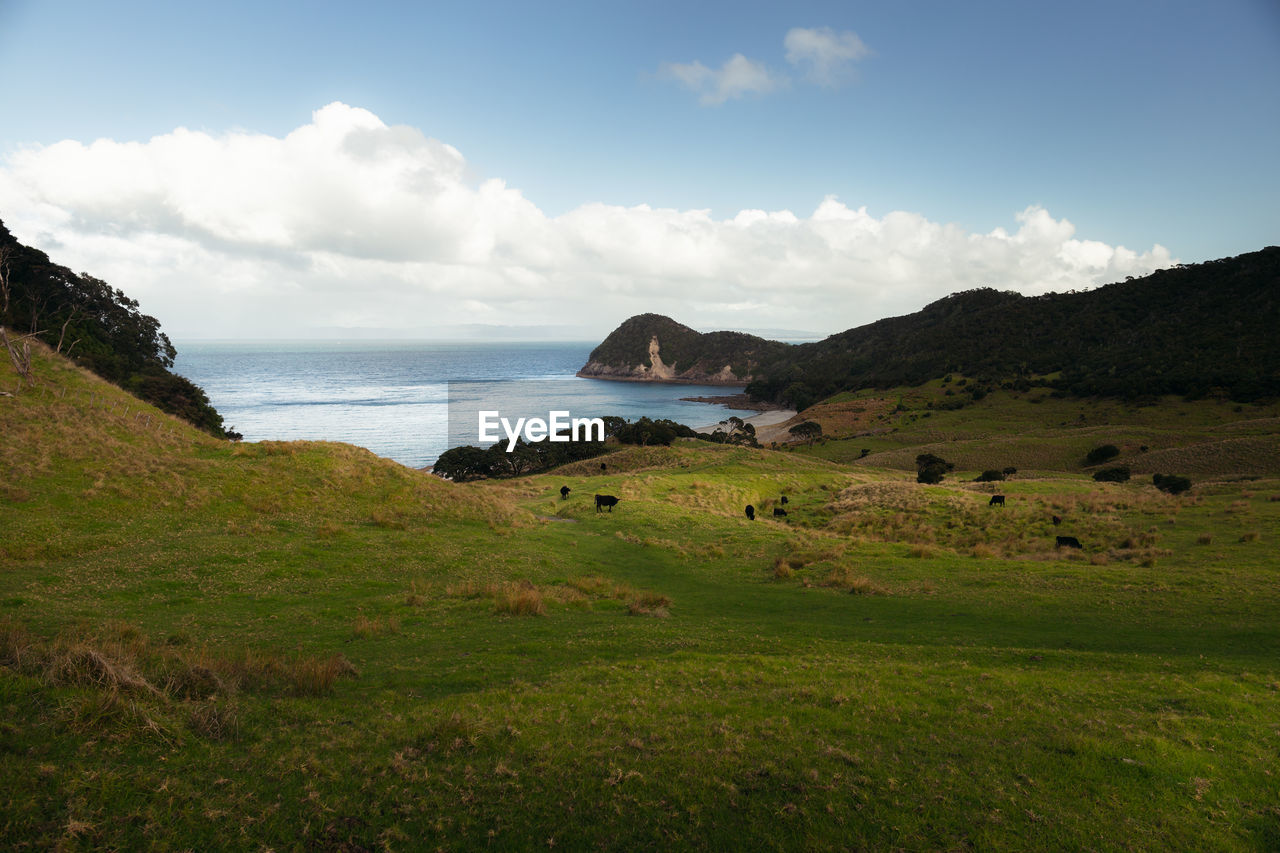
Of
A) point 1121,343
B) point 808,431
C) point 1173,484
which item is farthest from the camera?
point 1121,343

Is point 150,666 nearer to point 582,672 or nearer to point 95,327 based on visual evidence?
point 582,672

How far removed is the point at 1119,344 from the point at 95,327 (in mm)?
159726

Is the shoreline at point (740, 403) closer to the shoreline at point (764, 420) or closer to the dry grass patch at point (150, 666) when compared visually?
the shoreline at point (764, 420)

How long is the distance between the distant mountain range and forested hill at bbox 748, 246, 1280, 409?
218mm

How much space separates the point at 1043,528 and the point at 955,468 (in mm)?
45390

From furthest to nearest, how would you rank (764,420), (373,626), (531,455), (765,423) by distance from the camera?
(764,420), (765,423), (531,455), (373,626)

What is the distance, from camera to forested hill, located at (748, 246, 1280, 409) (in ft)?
276

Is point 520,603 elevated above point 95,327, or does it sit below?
below

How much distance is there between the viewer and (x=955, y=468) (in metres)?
66.7

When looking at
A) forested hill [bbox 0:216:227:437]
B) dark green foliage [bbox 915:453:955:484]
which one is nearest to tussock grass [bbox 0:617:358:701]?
forested hill [bbox 0:216:227:437]

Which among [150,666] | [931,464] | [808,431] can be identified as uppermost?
[150,666]

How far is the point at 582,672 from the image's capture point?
10.1 metres

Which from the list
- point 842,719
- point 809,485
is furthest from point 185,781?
point 809,485

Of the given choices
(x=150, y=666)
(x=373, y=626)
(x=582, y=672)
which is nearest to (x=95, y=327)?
(x=373, y=626)
